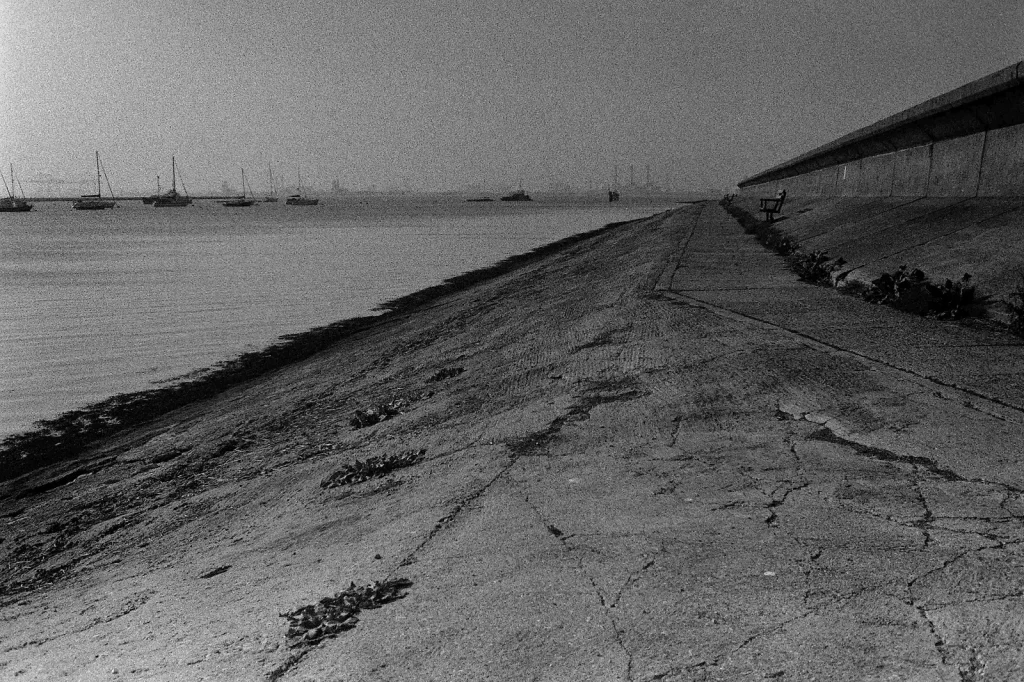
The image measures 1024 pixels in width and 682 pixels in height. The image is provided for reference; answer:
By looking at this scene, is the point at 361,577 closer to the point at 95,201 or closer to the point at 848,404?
the point at 848,404

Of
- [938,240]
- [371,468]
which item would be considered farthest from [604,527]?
[938,240]

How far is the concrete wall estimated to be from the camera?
348 inches

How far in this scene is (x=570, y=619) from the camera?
111 inches

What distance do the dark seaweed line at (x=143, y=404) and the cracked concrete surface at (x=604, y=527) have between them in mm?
958

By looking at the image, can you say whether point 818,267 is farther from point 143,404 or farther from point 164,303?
point 164,303

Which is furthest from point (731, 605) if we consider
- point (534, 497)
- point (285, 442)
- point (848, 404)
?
point (285, 442)

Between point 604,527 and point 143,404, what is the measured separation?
7933mm

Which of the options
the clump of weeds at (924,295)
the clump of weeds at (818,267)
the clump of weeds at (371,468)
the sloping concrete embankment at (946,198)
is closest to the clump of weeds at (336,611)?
the clump of weeds at (371,468)

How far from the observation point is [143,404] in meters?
9.91

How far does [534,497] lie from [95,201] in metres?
178

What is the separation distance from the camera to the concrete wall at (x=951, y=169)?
8852mm

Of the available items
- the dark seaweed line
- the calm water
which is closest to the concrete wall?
the dark seaweed line

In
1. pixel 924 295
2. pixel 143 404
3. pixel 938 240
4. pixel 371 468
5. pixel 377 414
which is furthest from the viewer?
pixel 143 404

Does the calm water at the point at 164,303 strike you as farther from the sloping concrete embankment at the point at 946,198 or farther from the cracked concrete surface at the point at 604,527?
the sloping concrete embankment at the point at 946,198
